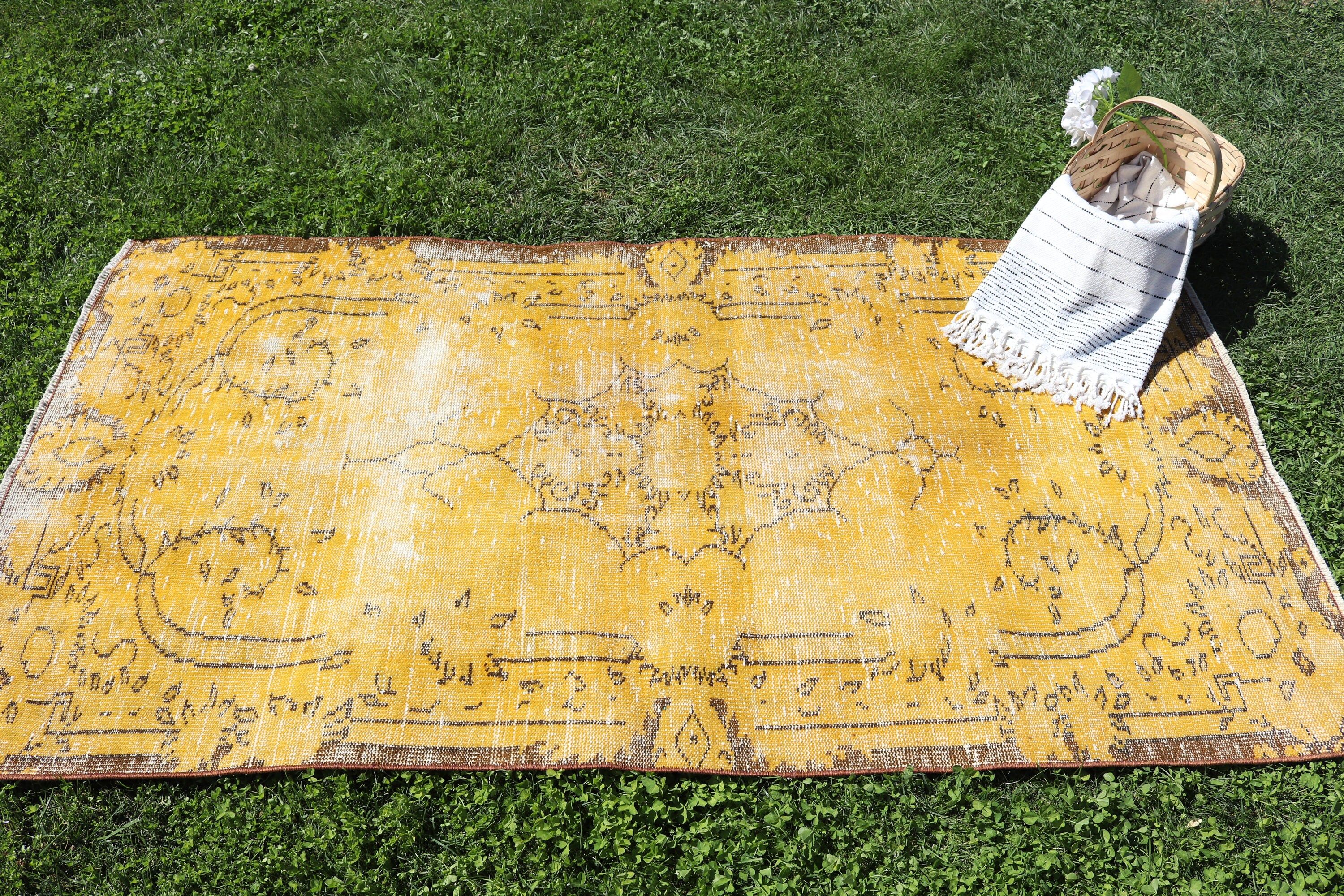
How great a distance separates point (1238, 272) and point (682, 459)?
2.66 m

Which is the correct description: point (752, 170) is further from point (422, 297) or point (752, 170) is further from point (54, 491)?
point (54, 491)

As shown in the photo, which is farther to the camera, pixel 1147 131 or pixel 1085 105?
pixel 1085 105

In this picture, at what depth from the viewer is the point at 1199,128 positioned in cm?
322

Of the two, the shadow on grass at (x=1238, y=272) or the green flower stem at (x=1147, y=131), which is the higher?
the green flower stem at (x=1147, y=131)

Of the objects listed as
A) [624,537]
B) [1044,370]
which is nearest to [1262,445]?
[1044,370]

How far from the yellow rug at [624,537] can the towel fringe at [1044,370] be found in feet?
0.25

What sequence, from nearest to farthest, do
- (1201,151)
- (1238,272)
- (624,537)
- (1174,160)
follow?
(624,537) < (1201,151) < (1174,160) < (1238,272)

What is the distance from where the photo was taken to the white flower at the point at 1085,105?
3.68m

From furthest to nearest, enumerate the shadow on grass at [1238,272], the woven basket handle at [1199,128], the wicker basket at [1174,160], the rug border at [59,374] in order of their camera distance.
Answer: the shadow on grass at [1238,272], the wicker basket at [1174,160], the rug border at [59,374], the woven basket handle at [1199,128]

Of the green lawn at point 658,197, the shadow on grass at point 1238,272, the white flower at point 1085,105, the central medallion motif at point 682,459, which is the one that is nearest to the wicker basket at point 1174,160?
the white flower at point 1085,105

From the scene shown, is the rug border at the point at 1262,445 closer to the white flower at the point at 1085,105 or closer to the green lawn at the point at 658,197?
the green lawn at the point at 658,197

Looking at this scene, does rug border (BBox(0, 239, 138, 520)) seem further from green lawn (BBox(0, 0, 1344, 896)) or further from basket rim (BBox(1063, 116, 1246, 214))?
basket rim (BBox(1063, 116, 1246, 214))

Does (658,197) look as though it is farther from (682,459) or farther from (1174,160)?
(1174,160)

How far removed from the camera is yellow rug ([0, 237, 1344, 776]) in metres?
2.85
